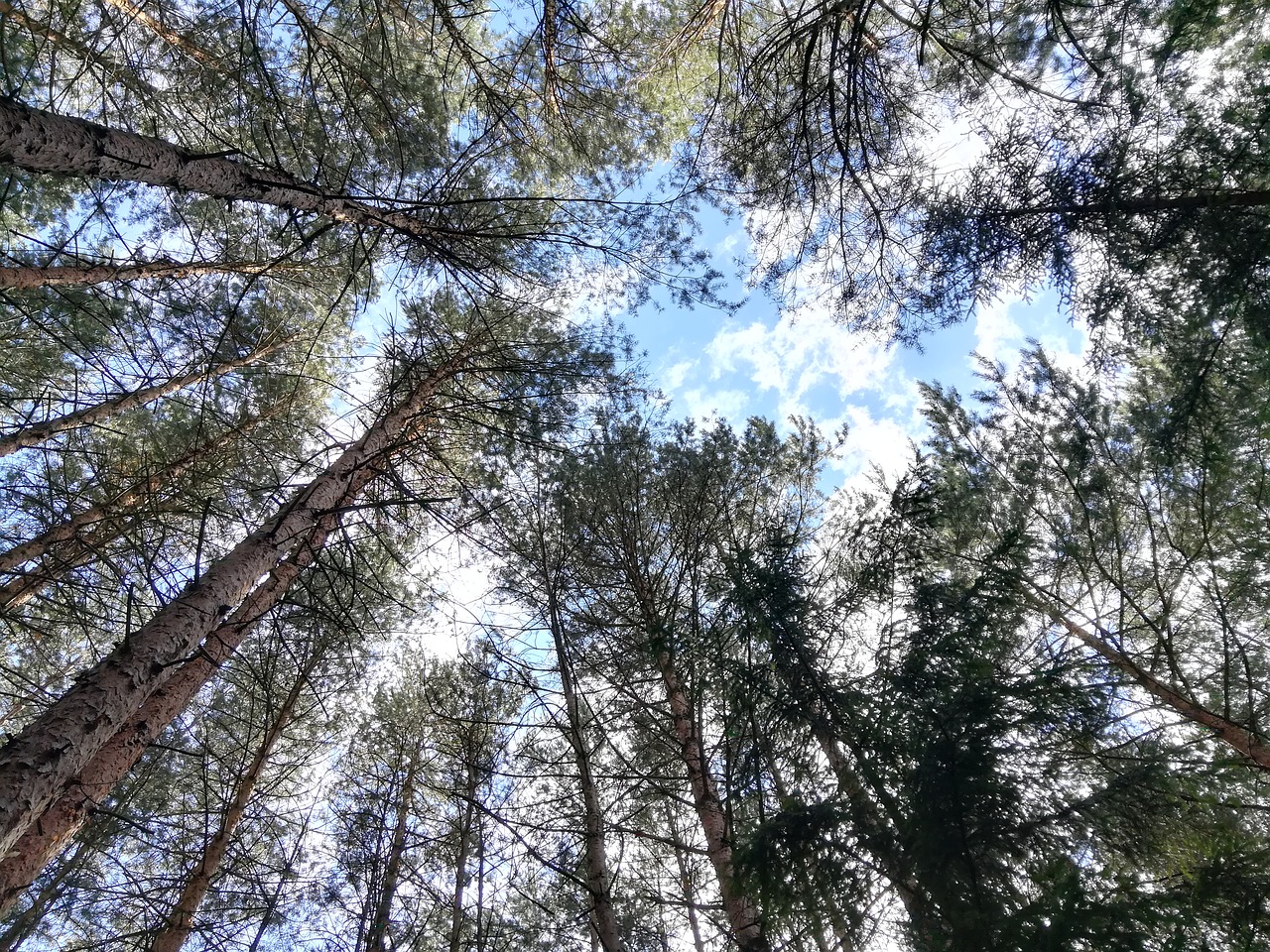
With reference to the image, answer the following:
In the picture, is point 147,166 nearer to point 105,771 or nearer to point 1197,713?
point 105,771

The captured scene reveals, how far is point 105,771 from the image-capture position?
322 centimetres

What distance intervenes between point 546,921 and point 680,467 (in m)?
6.92

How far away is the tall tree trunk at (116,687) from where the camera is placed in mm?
2219

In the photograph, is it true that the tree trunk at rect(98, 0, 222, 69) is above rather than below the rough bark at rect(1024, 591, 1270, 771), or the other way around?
above

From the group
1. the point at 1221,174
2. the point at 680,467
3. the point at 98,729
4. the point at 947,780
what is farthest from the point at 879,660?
the point at 1221,174

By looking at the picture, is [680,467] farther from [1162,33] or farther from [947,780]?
[1162,33]

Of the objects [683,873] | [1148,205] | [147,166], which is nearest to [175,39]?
[147,166]

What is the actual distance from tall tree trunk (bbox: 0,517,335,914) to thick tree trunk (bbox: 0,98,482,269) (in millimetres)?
1906

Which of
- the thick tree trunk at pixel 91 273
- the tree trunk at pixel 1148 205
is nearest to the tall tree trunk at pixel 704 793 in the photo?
the thick tree trunk at pixel 91 273

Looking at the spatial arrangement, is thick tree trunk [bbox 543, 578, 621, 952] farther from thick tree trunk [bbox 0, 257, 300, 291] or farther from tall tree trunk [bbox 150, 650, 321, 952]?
thick tree trunk [bbox 0, 257, 300, 291]

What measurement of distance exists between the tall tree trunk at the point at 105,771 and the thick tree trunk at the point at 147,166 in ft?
6.25

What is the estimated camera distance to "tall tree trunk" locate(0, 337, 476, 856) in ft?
7.28

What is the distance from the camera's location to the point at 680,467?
7.09 metres

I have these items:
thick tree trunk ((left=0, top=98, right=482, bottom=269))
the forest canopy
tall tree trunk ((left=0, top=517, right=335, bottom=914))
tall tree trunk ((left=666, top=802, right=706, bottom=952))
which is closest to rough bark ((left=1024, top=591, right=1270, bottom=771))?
the forest canopy
